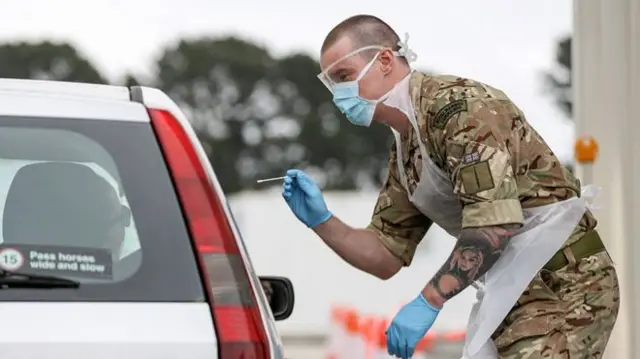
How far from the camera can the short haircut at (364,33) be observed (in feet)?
13.9

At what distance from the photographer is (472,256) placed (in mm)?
3789

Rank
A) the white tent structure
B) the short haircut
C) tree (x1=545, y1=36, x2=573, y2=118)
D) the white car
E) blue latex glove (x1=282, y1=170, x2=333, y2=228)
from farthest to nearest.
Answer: tree (x1=545, y1=36, x2=573, y2=118) < the white tent structure < blue latex glove (x1=282, y1=170, x2=333, y2=228) < the short haircut < the white car

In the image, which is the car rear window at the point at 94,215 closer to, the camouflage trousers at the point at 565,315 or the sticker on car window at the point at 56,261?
the sticker on car window at the point at 56,261

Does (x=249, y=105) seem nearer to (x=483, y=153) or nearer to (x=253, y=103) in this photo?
(x=253, y=103)

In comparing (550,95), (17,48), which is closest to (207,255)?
(550,95)

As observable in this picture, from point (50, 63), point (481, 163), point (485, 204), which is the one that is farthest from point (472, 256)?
point (50, 63)

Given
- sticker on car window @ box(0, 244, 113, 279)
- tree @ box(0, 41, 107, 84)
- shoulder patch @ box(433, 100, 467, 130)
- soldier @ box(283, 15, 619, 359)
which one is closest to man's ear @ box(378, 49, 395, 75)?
soldier @ box(283, 15, 619, 359)

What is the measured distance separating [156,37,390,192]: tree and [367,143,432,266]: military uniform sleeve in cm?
2766

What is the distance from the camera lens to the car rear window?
9.09 ft

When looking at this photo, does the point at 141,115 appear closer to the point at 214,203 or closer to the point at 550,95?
the point at 214,203

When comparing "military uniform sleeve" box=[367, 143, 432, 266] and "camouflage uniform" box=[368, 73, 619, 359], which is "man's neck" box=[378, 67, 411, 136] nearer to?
"camouflage uniform" box=[368, 73, 619, 359]

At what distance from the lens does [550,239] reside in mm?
4031

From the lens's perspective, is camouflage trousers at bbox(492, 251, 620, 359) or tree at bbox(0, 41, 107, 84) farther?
tree at bbox(0, 41, 107, 84)

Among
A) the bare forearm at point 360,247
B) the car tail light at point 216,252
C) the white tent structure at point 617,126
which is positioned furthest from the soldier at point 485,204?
the white tent structure at point 617,126
